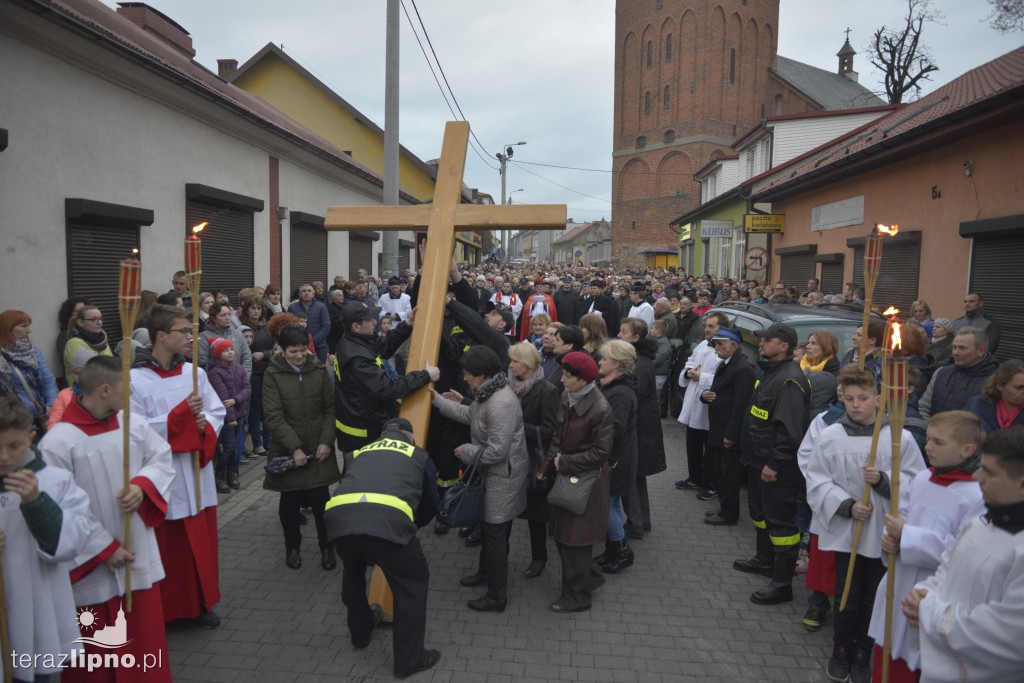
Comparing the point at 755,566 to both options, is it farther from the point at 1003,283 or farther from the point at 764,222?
the point at 764,222

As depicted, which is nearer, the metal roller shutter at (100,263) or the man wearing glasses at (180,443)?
the man wearing glasses at (180,443)

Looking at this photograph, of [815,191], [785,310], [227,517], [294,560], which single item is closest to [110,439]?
[294,560]

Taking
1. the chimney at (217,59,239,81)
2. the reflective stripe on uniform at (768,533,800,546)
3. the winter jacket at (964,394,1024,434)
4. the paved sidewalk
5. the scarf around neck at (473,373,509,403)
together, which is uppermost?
the chimney at (217,59,239,81)

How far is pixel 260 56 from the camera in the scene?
77.6ft

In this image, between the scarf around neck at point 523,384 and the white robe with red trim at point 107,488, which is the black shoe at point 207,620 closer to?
the white robe with red trim at point 107,488

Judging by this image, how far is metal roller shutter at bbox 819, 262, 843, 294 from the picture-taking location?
15430 millimetres

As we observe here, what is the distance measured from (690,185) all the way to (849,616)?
49.5 metres

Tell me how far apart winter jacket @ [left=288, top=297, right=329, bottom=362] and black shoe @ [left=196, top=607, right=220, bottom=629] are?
21.3ft

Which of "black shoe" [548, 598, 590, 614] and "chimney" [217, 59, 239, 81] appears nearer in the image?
"black shoe" [548, 598, 590, 614]

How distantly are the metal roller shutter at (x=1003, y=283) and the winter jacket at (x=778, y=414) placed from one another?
20.4 ft

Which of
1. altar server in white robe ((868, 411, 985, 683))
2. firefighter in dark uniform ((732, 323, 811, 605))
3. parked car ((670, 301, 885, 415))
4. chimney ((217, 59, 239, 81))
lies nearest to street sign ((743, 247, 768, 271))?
parked car ((670, 301, 885, 415))

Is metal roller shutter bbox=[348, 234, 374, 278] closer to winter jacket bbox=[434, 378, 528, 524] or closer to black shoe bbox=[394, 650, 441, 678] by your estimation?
winter jacket bbox=[434, 378, 528, 524]

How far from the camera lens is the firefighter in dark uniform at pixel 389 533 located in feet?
11.7

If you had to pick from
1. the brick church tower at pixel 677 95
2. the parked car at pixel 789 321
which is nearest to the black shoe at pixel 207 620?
the parked car at pixel 789 321
